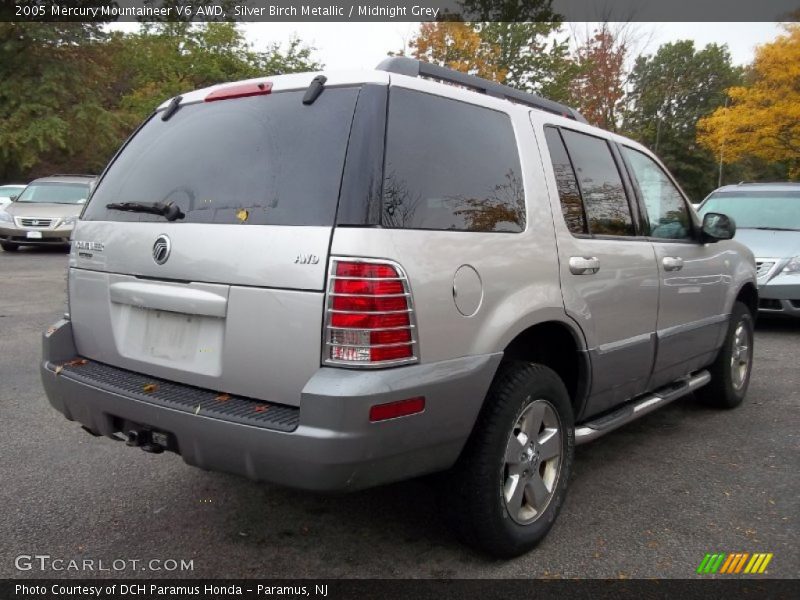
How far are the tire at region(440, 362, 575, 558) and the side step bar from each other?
8.7 inches

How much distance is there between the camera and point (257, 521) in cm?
314

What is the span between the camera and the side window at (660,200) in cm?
402

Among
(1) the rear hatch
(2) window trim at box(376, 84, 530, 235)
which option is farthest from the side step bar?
(1) the rear hatch

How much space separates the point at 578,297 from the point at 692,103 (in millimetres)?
51431

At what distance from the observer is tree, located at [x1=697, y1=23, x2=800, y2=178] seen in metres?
21.4

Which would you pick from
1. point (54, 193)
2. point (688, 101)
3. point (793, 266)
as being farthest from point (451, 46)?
point (688, 101)

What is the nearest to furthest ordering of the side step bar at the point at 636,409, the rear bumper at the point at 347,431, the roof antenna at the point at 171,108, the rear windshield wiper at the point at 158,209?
the rear bumper at the point at 347,431, the rear windshield wiper at the point at 158,209, the roof antenna at the point at 171,108, the side step bar at the point at 636,409

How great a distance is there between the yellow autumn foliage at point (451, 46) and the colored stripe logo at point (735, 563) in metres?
22.0

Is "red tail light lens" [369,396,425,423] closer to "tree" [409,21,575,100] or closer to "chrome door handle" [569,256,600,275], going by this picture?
"chrome door handle" [569,256,600,275]

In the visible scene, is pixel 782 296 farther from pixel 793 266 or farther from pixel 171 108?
pixel 171 108

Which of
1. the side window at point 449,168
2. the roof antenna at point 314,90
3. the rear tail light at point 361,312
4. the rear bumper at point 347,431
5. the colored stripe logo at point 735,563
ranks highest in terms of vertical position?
the roof antenna at point 314,90

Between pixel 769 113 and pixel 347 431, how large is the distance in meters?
24.2

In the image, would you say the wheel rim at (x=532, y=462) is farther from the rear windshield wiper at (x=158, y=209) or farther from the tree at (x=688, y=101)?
the tree at (x=688, y=101)

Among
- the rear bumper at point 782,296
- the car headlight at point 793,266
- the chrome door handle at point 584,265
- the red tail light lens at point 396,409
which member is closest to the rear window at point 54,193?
the rear bumper at point 782,296
